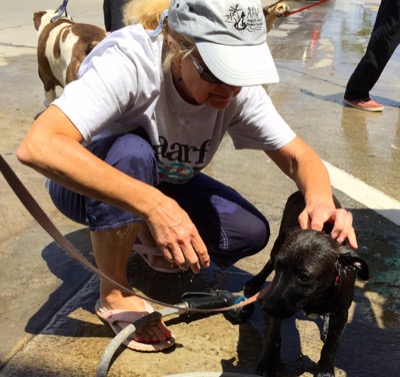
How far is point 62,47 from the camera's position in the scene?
18.0 feet

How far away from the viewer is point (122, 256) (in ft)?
9.39

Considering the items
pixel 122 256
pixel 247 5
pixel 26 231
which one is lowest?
pixel 26 231

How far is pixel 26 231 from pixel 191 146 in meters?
1.34

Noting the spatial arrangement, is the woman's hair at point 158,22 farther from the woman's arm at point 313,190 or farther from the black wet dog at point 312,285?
the black wet dog at point 312,285

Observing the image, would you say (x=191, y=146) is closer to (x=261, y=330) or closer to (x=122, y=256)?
(x=122, y=256)

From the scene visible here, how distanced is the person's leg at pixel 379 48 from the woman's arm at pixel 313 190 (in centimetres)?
404

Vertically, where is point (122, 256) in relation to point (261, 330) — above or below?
above

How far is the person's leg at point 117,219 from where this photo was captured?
8.96 ft

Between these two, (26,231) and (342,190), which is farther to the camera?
(342,190)

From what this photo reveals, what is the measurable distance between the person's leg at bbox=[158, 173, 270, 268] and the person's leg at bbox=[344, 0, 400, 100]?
406cm

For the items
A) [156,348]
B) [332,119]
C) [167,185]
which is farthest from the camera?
[332,119]

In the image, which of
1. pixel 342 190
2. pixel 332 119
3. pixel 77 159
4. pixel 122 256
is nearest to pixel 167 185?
pixel 122 256

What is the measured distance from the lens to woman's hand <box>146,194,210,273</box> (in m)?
2.18

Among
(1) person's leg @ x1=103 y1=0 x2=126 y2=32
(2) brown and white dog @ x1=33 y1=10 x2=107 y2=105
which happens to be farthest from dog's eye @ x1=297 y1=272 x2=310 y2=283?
(1) person's leg @ x1=103 y1=0 x2=126 y2=32
